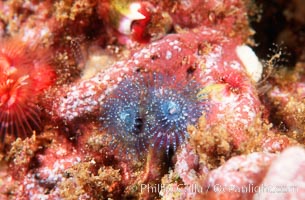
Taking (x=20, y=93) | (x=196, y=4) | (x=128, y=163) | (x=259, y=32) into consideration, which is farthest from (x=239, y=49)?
(x=20, y=93)

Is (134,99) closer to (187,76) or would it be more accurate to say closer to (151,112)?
(151,112)

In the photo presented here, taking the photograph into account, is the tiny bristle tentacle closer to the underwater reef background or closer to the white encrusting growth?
the underwater reef background

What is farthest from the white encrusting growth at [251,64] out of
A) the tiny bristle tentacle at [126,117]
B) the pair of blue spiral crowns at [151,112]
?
the tiny bristle tentacle at [126,117]

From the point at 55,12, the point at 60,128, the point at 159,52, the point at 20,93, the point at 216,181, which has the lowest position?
A: the point at 216,181

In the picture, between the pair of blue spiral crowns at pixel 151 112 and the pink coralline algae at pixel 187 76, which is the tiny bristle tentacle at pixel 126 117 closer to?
the pair of blue spiral crowns at pixel 151 112

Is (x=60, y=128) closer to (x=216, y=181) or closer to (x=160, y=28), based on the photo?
(x=160, y=28)

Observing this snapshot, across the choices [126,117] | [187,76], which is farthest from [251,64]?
[126,117]
